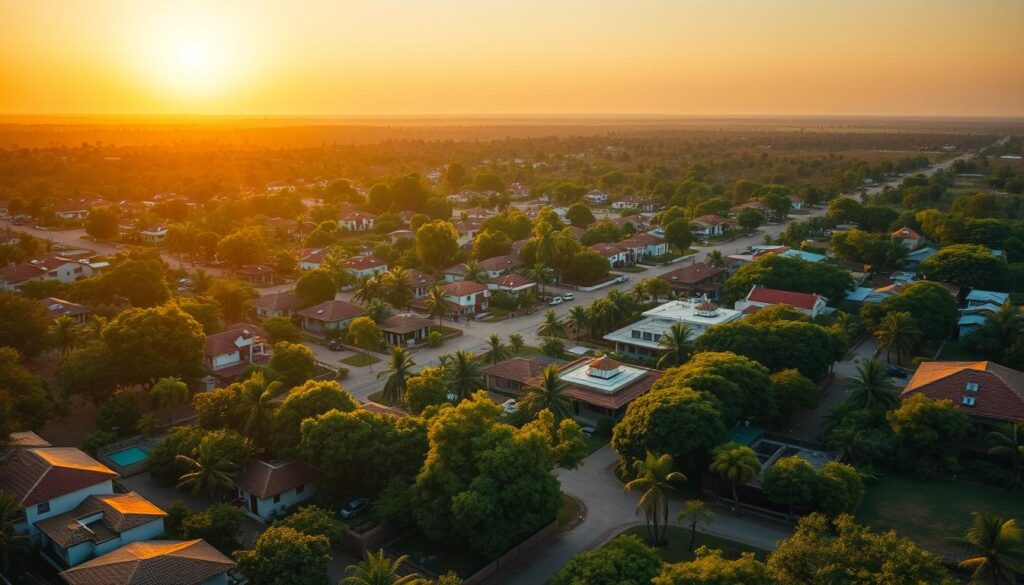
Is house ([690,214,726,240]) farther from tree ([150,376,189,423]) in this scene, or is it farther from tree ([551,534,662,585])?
A: tree ([551,534,662,585])

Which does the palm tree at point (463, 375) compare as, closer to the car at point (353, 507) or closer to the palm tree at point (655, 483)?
the car at point (353, 507)

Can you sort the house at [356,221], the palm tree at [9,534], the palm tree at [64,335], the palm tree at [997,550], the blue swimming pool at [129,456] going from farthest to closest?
the house at [356,221] → the palm tree at [64,335] → the blue swimming pool at [129,456] → the palm tree at [9,534] → the palm tree at [997,550]

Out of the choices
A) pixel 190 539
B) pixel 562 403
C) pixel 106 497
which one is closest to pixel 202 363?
pixel 106 497

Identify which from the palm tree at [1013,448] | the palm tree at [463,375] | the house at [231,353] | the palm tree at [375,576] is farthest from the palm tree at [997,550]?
the house at [231,353]

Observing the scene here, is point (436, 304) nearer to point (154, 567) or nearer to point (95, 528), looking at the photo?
point (95, 528)

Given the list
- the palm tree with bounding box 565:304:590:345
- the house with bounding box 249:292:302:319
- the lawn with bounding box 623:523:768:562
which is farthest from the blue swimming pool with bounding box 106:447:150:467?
the palm tree with bounding box 565:304:590:345
